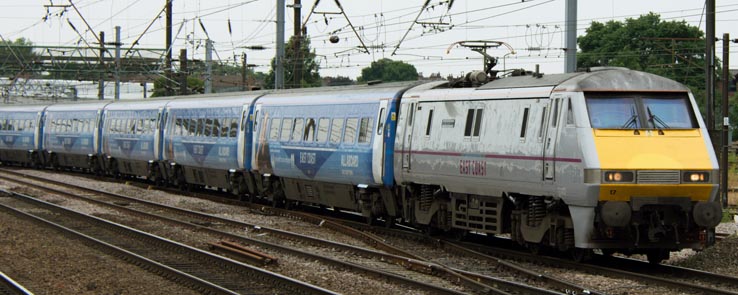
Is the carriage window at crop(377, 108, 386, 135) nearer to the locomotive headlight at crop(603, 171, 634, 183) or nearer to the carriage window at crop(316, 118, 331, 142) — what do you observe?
the carriage window at crop(316, 118, 331, 142)

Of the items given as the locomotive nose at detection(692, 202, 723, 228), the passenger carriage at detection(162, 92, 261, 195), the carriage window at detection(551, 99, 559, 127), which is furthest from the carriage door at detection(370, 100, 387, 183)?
the passenger carriage at detection(162, 92, 261, 195)

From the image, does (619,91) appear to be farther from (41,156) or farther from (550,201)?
(41,156)

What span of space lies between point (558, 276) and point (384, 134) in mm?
6508

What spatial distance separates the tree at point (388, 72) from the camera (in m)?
99.3

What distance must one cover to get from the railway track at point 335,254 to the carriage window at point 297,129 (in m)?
2.70

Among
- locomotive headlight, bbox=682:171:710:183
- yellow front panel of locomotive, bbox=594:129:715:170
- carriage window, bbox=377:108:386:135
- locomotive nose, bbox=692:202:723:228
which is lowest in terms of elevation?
locomotive nose, bbox=692:202:723:228

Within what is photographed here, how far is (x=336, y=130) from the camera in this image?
2172cm

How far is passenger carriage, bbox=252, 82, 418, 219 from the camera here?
1972 centimetres

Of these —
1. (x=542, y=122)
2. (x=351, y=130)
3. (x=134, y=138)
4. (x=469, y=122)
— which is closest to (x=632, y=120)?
(x=542, y=122)

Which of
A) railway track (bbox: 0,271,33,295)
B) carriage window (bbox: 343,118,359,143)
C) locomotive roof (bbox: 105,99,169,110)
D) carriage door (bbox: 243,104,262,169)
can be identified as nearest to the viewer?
railway track (bbox: 0,271,33,295)

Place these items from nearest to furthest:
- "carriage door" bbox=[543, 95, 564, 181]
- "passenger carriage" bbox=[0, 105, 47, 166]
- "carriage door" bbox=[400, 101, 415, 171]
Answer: "carriage door" bbox=[543, 95, 564, 181] → "carriage door" bbox=[400, 101, 415, 171] → "passenger carriage" bbox=[0, 105, 47, 166]

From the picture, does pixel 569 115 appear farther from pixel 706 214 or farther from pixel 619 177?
pixel 706 214

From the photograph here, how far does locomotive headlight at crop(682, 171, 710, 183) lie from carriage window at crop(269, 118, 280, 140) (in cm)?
1249

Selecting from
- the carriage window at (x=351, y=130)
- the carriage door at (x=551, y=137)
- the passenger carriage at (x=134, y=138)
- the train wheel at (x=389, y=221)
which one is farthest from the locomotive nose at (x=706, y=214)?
the passenger carriage at (x=134, y=138)
